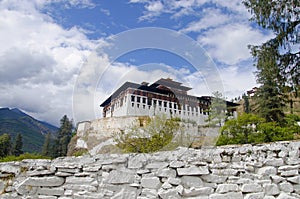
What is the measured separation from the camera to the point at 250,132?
17328 mm

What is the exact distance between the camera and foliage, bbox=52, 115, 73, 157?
150ft

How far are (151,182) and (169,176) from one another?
0.32 m

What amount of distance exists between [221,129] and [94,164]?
1389 centimetres

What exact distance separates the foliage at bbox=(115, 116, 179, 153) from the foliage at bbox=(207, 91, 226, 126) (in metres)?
2.15

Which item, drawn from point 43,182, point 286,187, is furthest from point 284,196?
point 43,182

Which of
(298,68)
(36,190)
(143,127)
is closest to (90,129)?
(143,127)

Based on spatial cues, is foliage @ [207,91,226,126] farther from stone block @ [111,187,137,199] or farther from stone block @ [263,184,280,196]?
stone block @ [111,187,137,199]

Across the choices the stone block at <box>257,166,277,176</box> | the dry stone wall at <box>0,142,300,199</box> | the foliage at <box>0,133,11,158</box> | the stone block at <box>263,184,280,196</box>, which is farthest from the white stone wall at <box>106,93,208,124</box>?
the foliage at <box>0,133,11,158</box>

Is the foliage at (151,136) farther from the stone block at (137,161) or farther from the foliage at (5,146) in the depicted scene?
the foliage at (5,146)

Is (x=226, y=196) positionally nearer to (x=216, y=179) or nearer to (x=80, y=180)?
(x=216, y=179)

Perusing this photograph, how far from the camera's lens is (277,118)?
2422 cm

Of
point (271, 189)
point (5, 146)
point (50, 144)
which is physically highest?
point (271, 189)

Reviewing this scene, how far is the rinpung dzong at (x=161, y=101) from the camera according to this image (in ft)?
35.1

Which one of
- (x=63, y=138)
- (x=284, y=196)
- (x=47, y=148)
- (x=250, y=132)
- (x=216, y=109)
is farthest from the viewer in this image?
(x=63, y=138)
